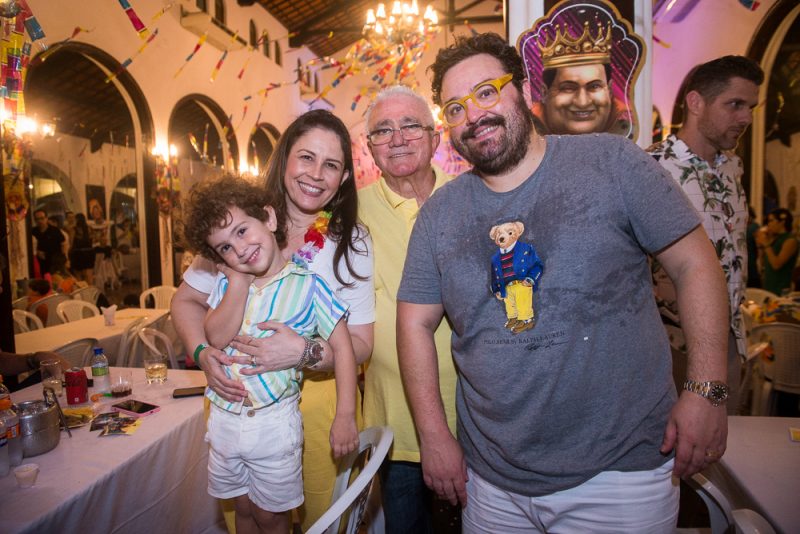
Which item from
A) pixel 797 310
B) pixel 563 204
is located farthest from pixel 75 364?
pixel 797 310

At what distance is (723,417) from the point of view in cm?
125

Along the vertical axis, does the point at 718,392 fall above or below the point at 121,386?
above

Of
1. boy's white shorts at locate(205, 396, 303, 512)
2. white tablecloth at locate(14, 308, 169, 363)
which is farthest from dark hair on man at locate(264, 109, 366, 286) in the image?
white tablecloth at locate(14, 308, 169, 363)

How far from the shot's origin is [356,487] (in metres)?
1.15

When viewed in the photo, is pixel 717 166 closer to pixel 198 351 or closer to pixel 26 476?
pixel 198 351

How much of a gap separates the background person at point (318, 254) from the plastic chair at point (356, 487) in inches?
7.2

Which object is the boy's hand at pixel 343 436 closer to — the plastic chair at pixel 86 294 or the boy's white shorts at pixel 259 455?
the boy's white shorts at pixel 259 455

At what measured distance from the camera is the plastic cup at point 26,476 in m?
1.55

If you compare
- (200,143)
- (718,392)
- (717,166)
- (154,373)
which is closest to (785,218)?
(717,166)

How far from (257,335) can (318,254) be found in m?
0.37

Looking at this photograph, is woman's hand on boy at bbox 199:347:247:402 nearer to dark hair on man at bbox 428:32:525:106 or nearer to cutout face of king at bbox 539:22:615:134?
dark hair on man at bbox 428:32:525:106

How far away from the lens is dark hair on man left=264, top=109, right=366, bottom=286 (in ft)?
5.85

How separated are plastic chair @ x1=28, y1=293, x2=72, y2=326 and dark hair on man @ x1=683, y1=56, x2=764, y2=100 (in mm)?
6808

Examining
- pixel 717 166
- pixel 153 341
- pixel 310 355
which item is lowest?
pixel 153 341
